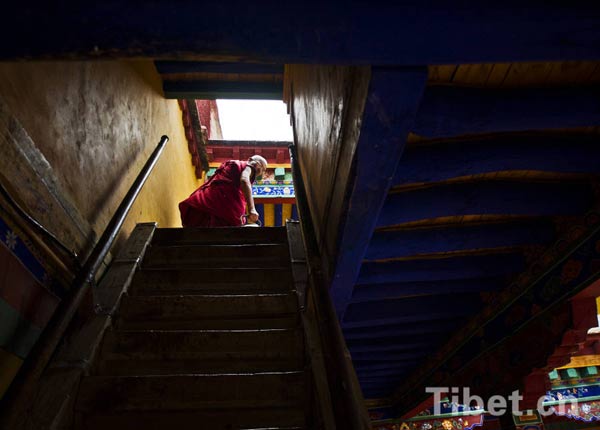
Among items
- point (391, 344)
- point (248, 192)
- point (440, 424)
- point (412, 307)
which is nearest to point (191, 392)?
point (412, 307)

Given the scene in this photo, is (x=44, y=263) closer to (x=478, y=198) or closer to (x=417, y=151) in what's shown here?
(x=417, y=151)

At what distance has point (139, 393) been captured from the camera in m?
1.76

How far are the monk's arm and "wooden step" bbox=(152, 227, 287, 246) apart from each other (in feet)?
3.03

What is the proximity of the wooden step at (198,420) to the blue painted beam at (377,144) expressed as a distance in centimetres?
91

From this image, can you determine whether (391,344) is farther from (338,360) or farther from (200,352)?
(338,360)

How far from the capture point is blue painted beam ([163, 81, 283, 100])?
190 inches

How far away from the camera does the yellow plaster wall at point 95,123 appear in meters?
1.92

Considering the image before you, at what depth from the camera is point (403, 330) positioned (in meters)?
4.38

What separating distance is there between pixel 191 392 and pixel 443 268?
87.2 inches

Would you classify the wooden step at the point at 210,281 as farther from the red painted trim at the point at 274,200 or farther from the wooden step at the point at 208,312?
the red painted trim at the point at 274,200

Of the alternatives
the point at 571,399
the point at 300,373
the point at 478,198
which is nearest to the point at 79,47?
the point at 300,373

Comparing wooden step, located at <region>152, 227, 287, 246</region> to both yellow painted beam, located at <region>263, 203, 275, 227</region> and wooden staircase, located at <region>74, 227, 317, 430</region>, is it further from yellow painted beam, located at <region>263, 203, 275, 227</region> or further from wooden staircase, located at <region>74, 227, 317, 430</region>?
yellow painted beam, located at <region>263, 203, 275, 227</region>

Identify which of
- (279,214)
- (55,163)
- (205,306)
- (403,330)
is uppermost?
(279,214)

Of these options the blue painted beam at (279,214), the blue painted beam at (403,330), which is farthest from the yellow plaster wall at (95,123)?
the blue painted beam at (279,214)
